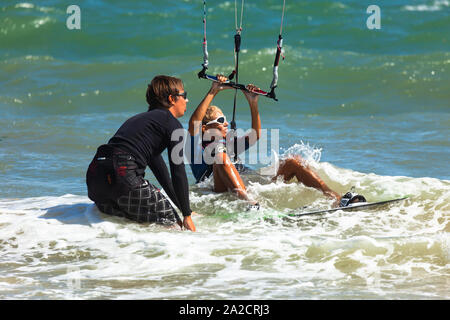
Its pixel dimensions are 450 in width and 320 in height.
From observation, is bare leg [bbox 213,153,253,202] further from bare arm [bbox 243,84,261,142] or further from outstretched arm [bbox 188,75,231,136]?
bare arm [bbox 243,84,261,142]

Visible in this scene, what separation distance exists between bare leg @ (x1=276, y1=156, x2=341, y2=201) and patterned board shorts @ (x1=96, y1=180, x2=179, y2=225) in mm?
1880

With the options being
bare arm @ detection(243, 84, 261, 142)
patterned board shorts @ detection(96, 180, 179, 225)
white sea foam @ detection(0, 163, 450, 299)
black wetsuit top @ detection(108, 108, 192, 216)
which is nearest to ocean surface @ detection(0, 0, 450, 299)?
white sea foam @ detection(0, 163, 450, 299)

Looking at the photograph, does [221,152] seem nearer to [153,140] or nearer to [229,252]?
[153,140]

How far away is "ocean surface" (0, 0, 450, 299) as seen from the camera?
5.43 metres

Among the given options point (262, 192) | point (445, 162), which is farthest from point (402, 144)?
point (262, 192)

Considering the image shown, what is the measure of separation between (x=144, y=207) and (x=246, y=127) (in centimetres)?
642

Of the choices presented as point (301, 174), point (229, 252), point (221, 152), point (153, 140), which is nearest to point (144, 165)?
point (153, 140)

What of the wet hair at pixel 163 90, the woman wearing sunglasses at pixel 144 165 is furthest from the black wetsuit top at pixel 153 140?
the wet hair at pixel 163 90

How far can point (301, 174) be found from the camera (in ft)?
25.6

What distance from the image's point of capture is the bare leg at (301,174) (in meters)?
7.66

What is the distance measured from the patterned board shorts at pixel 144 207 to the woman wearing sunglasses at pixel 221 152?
1038mm

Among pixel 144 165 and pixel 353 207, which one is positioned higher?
pixel 144 165

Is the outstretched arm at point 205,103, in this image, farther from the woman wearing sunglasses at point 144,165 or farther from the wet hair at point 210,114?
the woman wearing sunglasses at point 144,165

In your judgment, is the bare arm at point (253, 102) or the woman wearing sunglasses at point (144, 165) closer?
the woman wearing sunglasses at point (144, 165)
